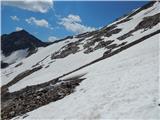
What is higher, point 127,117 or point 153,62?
point 153,62

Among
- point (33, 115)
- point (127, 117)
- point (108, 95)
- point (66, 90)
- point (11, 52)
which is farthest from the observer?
point (11, 52)

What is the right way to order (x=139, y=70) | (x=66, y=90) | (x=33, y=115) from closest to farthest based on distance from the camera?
(x=33, y=115), (x=139, y=70), (x=66, y=90)

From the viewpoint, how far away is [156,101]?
17375mm

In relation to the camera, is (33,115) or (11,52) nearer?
(33,115)

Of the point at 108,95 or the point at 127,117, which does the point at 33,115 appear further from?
the point at 127,117

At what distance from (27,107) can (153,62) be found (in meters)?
12.4

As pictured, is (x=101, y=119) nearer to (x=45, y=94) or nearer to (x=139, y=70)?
(x=139, y=70)

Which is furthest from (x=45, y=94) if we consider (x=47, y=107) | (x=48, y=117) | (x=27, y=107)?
(x=48, y=117)

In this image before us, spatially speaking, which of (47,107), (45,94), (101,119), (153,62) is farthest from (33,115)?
(153,62)

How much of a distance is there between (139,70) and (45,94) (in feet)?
31.5

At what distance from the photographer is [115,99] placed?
19.9 meters

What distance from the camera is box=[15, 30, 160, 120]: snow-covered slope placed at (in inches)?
684

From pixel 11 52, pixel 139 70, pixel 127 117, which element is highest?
pixel 11 52

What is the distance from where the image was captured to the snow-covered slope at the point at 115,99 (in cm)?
1738
